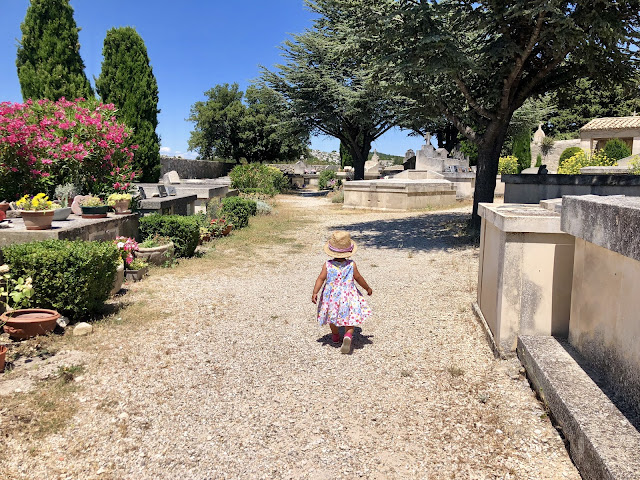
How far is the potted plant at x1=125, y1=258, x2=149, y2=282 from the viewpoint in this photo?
722cm

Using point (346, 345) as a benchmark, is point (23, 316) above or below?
above

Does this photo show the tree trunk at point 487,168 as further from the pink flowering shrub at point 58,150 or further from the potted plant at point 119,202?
the pink flowering shrub at point 58,150

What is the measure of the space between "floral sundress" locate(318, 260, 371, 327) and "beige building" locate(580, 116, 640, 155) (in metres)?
30.7

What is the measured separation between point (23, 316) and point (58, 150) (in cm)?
538

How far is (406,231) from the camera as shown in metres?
13.3

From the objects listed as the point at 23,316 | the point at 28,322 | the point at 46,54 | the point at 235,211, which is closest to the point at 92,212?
the point at 23,316

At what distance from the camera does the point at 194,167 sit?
29609mm

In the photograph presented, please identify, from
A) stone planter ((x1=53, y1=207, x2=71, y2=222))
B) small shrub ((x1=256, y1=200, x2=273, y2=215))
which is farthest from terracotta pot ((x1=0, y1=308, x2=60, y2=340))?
small shrub ((x1=256, y1=200, x2=273, y2=215))

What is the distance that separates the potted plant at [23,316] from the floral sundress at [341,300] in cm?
265

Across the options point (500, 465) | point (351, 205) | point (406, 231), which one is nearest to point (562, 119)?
point (351, 205)

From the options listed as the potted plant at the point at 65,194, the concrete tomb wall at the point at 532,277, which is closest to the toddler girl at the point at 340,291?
the concrete tomb wall at the point at 532,277

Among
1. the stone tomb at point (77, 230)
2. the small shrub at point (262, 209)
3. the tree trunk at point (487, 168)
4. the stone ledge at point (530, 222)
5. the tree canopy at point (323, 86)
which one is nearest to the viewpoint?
the stone ledge at point (530, 222)

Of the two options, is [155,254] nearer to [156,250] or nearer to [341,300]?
[156,250]

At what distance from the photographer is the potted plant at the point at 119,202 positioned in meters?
8.59
